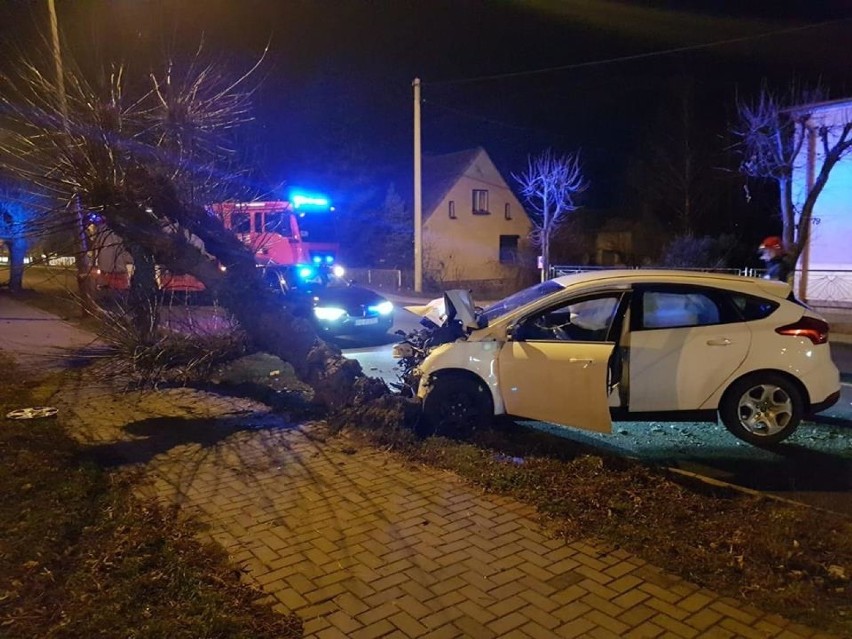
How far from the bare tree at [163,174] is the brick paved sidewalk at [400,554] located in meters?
1.58

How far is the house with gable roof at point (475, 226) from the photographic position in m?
34.4

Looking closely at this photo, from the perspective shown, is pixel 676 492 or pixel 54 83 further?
pixel 54 83

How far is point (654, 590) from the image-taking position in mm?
3785

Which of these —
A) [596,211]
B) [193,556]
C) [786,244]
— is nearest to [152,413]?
[193,556]

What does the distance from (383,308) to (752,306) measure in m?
8.67

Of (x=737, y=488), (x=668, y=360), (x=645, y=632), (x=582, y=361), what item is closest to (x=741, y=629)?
(x=645, y=632)

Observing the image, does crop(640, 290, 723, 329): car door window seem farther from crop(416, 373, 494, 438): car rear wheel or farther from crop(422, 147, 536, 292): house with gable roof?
crop(422, 147, 536, 292): house with gable roof

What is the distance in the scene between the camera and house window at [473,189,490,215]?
3669cm

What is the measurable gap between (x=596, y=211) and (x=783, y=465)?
37.5 m

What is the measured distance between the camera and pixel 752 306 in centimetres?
634

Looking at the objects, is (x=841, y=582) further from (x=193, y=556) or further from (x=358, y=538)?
(x=193, y=556)

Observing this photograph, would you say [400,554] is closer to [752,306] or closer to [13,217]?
[752,306]

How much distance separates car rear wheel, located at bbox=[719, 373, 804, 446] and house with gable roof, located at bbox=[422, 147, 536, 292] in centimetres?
2638

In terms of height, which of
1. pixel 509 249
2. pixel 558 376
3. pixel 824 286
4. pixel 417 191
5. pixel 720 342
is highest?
pixel 417 191
